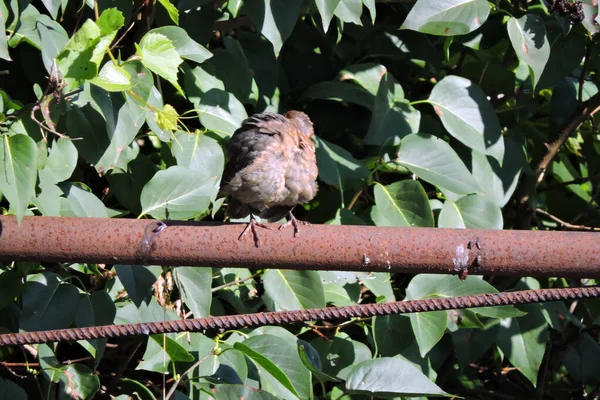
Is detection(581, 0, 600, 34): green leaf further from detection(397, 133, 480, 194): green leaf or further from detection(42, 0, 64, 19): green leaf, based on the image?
detection(42, 0, 64, 19): green leaf

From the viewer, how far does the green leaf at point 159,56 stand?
2.06m

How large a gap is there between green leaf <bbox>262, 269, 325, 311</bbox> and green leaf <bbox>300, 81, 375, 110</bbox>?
28.0 inches

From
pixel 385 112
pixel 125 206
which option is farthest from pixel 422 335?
pixel 125 206

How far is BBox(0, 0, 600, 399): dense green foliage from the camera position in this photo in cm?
215

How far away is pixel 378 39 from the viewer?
3066 millimetres

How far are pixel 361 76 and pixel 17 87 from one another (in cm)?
121

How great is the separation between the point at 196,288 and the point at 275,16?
860 millimetres

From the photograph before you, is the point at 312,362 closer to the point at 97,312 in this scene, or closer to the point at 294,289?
the point at 294,289

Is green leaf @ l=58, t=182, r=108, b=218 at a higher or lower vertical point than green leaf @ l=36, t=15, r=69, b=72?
lower

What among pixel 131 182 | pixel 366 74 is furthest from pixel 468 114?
pixel 131 182

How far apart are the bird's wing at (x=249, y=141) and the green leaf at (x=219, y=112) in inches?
2.1

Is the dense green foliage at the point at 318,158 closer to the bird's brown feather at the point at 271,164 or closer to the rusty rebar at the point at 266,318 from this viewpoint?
the bird's brown feather at the point at 271,164

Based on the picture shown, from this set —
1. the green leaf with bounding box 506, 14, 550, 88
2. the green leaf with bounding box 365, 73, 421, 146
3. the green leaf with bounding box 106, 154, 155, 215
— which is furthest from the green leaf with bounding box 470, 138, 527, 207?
the green leaf with bounding box 106, 154, 155, 215

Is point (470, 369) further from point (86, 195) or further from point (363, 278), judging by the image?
point (86, 195)
